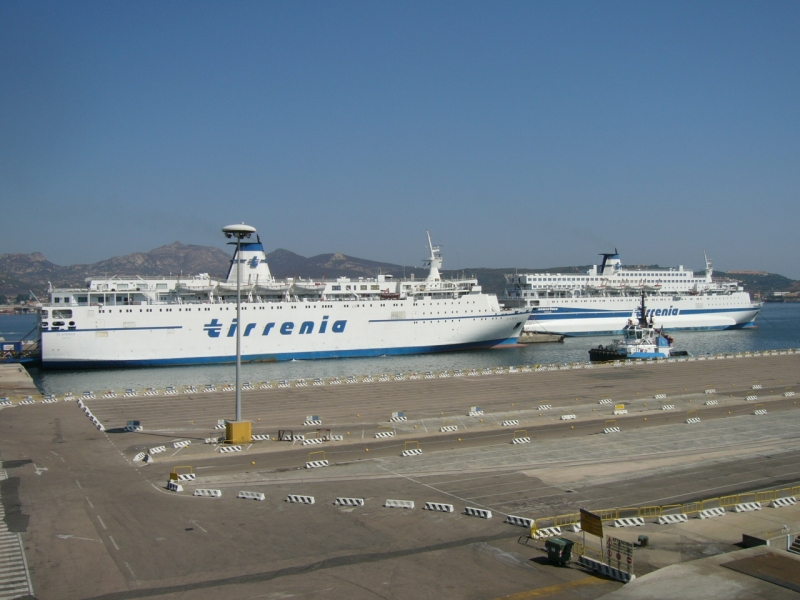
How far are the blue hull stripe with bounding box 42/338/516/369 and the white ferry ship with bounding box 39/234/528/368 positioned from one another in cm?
7

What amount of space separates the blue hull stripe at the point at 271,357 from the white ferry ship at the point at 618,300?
19.4 m

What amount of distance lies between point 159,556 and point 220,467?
6436 millimetres

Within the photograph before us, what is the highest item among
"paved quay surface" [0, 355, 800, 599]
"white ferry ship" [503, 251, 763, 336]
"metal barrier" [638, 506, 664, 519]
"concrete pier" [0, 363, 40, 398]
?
"white ferry ship" [503, 251, 763, 336]

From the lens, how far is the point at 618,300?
77625 millimetres

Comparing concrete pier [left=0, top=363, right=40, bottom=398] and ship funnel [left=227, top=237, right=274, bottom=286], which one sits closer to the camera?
concrete pier [left=0, top=363, right=40, bottom=398]

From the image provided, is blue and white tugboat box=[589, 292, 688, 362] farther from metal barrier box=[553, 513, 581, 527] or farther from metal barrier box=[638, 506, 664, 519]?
metal barrier box=[553, 513, 581, 527]

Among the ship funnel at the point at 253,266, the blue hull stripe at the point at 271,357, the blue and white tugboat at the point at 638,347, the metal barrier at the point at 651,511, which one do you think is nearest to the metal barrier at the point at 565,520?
the metal barrier at the point at 651,511

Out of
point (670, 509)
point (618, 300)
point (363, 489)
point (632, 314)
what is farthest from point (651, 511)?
point (618, 300)

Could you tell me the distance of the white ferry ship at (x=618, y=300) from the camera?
245ft

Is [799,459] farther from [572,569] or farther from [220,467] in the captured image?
[220,467]

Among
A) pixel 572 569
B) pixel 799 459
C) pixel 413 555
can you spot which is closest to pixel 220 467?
pixel 413 555

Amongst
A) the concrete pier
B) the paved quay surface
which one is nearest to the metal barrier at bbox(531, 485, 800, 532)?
the paved quay surface

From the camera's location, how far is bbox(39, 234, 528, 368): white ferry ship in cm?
4478

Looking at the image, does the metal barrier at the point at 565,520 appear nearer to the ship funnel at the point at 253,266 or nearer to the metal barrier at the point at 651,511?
the metal barrier at the point at 651,511
